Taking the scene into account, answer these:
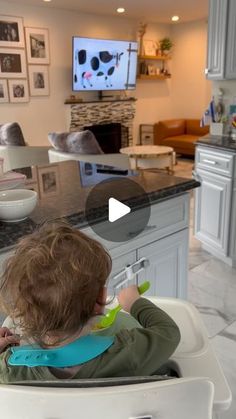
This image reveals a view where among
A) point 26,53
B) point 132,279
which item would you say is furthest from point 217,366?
point 26,53

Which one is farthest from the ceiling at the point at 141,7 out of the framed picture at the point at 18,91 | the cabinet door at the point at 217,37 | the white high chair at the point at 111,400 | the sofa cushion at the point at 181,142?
the white high chair at the point at 111,400

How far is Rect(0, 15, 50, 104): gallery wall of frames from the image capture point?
560 centimetres

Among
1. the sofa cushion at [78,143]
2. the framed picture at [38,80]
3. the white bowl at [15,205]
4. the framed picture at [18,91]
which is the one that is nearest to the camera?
the white bowl at [15,205]

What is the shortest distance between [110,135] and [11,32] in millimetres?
2334

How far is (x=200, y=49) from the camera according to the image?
24.6 feet

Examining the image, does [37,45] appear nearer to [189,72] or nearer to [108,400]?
[189,72]

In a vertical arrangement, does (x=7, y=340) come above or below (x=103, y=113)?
below

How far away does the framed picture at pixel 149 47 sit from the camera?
7258 mm

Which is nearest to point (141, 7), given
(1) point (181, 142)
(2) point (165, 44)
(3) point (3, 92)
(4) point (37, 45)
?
(2) point (165, 44)

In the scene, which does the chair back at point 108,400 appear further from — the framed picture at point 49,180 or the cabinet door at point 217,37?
the cabinet door at point 217,37

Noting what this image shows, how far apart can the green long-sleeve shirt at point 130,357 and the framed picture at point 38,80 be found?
19.1 ft

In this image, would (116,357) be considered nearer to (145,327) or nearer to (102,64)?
(145,327)
